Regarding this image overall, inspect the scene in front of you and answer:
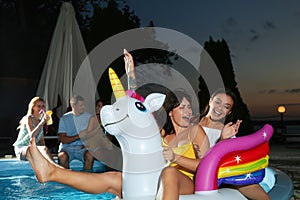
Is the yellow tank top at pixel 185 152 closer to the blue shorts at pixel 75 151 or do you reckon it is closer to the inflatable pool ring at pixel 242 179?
the inflatable pool ring at pixel 242 179

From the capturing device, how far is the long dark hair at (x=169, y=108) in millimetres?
2575

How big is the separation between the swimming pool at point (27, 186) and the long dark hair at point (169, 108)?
1.54 metres

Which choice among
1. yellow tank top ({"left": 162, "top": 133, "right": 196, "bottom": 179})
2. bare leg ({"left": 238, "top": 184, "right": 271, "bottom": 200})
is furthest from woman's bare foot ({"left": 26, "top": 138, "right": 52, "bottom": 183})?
bare leg ({"left": 238, "top": 184, "right": 271, "bottom": 200})

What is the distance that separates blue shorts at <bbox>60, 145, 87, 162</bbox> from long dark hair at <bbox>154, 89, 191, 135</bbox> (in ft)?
9.24

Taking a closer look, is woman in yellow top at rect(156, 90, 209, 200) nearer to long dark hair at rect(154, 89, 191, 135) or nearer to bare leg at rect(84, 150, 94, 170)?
long dark hair at rect(154, 89, 191, 135)

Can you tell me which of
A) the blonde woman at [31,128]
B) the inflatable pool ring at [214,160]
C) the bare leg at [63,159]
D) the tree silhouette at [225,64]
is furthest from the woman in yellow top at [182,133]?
the tree silhouette at [225,64]

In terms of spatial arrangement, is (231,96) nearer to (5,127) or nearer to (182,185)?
(182,185)

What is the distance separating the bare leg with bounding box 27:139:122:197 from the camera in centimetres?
217

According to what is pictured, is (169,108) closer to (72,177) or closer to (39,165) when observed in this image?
(72,177)

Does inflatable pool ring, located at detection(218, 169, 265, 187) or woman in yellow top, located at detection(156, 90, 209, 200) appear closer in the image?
inflatable pool ring, located at detection(218, 169, 265, 187)

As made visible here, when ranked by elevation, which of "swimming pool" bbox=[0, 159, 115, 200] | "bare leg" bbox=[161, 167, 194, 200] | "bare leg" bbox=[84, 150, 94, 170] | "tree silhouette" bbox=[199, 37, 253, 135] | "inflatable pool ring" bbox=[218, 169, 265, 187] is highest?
"tree silhouette" bbox=[199, 37, 253, 135]

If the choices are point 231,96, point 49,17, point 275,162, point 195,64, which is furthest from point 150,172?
point 49,17

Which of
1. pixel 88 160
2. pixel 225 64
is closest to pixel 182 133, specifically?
pixel 88 160

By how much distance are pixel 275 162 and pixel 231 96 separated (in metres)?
4.67
